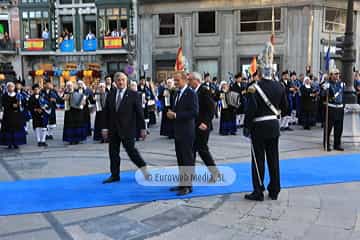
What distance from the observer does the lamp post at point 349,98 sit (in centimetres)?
1048

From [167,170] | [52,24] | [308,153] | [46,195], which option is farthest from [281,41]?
[46,195]

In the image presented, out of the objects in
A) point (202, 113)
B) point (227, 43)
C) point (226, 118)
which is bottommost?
point (226, 118)

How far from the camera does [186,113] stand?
639 cm

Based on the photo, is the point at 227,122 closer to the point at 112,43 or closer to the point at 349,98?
the point at 349,98

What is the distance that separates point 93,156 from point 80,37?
90.1 feet

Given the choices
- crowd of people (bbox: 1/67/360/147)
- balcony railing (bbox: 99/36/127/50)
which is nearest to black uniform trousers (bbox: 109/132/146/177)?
crowd of people (bbox: 1/67/360/147)

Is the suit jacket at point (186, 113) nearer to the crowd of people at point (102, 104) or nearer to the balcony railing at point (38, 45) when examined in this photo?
the crowd of people at point (102, 104)

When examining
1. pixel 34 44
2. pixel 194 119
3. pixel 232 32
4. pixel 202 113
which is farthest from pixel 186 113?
pixel 34 44

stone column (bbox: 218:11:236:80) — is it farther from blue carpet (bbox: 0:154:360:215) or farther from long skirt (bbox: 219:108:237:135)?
blue carpet (bbox: 0:154:360:215)

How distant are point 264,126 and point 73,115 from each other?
730 centimetres

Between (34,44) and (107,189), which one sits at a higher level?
(34,44)

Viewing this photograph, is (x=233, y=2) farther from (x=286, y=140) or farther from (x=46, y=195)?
(x=46, y=195)

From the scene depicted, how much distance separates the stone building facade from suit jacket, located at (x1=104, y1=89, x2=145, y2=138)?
75.4ft

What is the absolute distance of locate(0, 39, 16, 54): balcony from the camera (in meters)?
35.7
